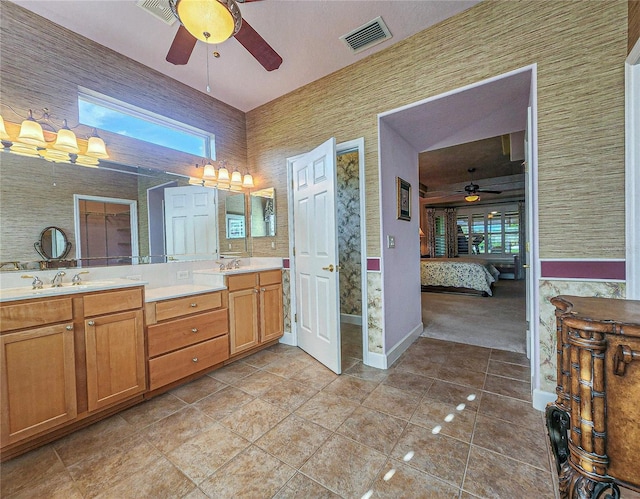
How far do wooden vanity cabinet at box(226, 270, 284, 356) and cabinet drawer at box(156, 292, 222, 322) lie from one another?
18cm

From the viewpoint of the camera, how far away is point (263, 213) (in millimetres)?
3369

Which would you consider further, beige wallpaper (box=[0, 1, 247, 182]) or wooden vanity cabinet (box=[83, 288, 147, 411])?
beige wallpaper (box=[0, 1, 247, 182])

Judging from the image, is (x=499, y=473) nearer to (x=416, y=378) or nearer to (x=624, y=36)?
(x=416, y=378)

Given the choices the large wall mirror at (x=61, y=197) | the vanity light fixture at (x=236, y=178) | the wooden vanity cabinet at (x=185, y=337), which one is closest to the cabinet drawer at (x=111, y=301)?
the wooden vanity cabinet at (x=185, y=337)

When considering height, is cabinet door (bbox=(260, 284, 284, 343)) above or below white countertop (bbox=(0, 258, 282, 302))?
below

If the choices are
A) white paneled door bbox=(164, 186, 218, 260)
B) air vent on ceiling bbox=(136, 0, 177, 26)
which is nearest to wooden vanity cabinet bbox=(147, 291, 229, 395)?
white paneled door bbox=(164, 186, 218, 260)

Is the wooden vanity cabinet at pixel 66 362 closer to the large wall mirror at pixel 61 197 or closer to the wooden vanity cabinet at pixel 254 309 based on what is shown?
the large wall mirror at pixel 61 197

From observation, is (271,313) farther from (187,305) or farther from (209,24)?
(209,24)

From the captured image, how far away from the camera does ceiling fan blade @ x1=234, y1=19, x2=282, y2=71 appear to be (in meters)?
1.56

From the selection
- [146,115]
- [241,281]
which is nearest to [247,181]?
[146,115]

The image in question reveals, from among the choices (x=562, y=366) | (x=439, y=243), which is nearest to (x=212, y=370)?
(x=562, y=366)

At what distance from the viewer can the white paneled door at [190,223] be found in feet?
9.01

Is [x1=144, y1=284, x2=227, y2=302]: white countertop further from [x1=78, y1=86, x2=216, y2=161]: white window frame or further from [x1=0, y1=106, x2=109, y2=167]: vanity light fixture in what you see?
[x1=78, y1=86, x2=216, y2=161]: white window frame

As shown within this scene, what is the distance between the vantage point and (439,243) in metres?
9.39
